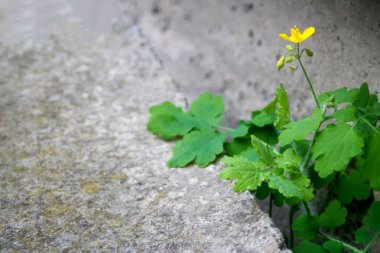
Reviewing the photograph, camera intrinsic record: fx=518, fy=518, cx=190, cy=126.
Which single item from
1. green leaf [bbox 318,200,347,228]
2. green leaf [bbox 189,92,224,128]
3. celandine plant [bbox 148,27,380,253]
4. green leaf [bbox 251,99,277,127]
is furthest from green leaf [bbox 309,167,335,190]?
green leaf [bbox 189,92,224,128]

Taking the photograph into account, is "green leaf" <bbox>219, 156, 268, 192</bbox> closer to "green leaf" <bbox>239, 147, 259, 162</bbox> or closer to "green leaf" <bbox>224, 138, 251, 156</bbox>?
"green leaf" <bbox>239, 147, 259, 162</bbox>

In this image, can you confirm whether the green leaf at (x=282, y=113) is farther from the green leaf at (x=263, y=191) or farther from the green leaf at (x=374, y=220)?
the green leaf at (x=374, y=220)

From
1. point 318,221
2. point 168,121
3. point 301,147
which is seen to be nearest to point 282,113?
point 301,147

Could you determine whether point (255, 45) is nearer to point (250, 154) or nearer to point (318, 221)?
point (250, 154)

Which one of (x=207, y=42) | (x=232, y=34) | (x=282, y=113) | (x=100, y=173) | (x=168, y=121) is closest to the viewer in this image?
(x=282, y=113)

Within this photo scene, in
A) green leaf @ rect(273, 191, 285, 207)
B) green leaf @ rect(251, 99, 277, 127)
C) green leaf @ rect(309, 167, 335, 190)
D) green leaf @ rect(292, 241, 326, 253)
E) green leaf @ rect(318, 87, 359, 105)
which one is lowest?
green leaf @ rect(292, 241, 326, 253)

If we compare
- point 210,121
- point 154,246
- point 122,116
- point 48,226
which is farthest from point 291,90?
point 48,226
